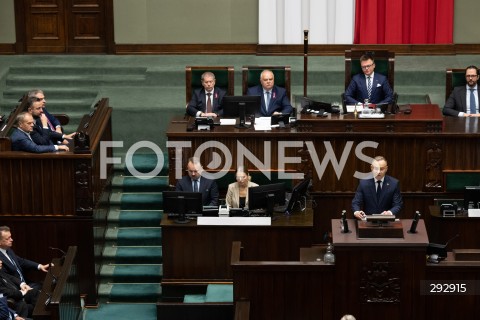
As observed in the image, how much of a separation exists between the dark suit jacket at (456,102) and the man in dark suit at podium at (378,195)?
5.70 ft

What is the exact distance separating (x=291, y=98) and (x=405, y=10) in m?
2.37

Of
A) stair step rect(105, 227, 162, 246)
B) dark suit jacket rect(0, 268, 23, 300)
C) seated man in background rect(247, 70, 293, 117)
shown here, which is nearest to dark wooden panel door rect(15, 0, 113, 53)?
seated man in background rect(247, 70, 293, 117)

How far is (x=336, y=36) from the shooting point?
16078 mm

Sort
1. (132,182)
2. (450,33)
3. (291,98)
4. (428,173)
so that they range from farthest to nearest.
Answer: (450,33) < (291,98) < (132,182) < (428,173)

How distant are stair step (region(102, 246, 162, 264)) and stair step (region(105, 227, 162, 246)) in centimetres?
10

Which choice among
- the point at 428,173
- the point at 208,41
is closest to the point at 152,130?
the point at 208,41

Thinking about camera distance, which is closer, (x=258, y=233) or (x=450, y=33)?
(x=258, y=233)

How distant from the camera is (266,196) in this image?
11.9 m

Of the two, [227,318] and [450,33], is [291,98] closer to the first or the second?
[450,33]

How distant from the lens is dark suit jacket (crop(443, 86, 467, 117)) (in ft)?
43.7

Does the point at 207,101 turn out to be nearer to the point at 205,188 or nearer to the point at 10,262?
the point at 205,188

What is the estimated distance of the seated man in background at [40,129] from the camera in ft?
41.0

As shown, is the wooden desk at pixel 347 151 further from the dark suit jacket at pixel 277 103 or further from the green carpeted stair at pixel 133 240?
the green carpeted stair at pixel 133 240

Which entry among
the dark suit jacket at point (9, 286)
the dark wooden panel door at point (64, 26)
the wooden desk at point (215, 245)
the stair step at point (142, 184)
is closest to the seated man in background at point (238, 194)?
the wooden desk at point (215, 245)
